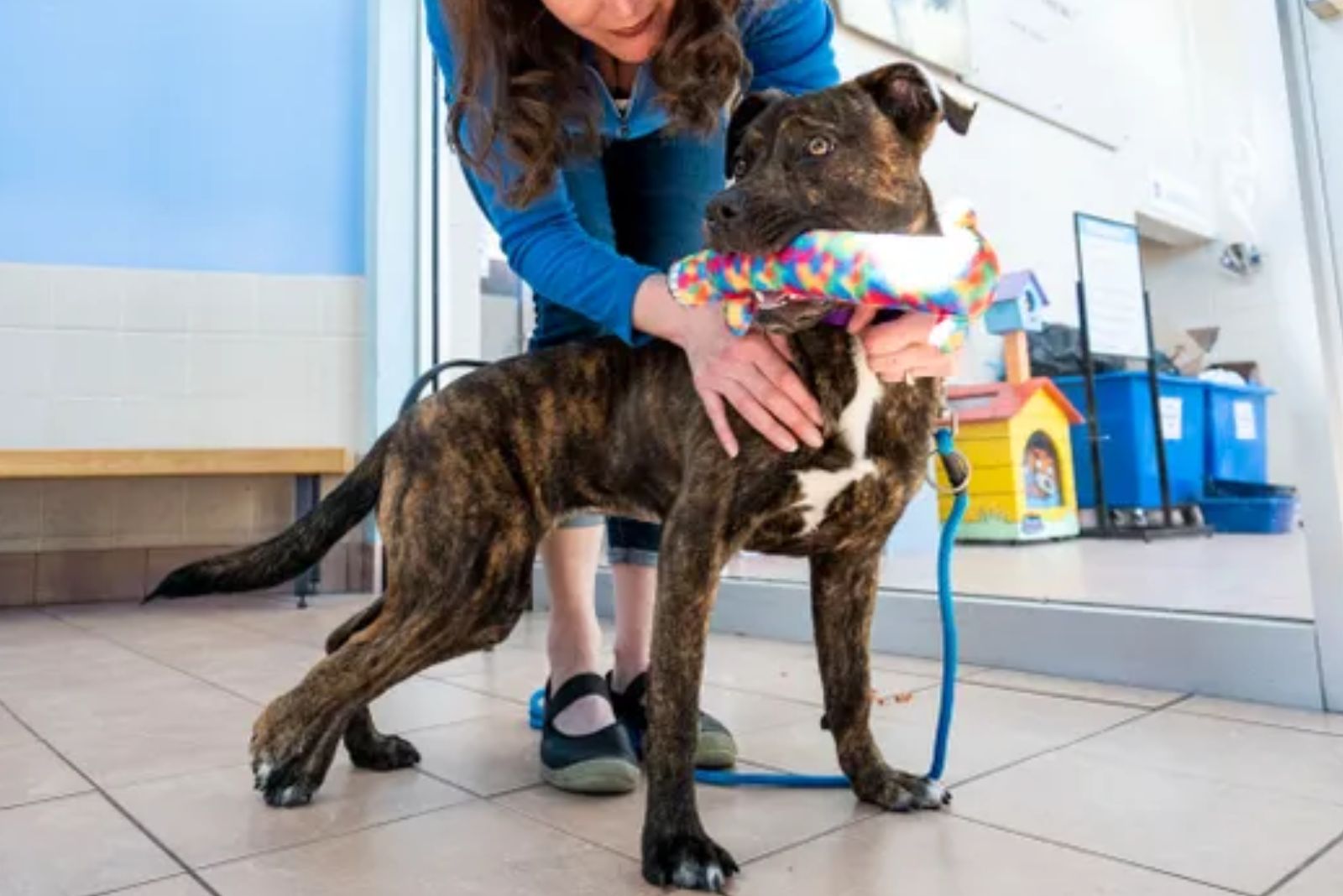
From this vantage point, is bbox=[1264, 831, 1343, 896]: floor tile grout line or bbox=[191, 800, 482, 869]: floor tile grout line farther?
bbox=[191, 800, 482, 869]: floor tile grout line

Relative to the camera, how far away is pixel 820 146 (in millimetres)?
1020

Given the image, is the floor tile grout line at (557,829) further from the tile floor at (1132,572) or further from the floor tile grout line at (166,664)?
the floor tile grout line at (166,664)

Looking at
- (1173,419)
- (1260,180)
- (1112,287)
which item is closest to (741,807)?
(1260,180)

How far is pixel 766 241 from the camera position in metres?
0.93

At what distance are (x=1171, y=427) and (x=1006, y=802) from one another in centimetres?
337

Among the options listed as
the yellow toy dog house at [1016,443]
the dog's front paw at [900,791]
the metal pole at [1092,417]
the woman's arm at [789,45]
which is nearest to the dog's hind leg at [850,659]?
the dog's front paw at [900,791]

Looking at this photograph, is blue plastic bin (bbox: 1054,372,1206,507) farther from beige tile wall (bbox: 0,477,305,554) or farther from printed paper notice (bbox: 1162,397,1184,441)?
beige tile wall (bbox: 0,477,305,554)

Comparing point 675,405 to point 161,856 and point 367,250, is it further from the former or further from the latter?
point 367,250

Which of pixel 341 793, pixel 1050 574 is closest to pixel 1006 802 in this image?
pixel 341 793

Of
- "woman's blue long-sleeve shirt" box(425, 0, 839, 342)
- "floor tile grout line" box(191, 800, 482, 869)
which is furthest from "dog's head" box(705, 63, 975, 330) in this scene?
"floor tile grout line" box(191, 800, 482, 869)

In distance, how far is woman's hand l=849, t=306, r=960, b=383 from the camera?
0.98 metres

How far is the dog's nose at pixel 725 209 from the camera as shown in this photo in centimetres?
95

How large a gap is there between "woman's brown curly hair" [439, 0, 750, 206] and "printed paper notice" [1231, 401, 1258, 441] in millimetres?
2713

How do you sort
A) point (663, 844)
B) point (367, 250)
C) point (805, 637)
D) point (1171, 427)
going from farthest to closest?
point (1171, 427) → point (367, 250) → point (805, 637) → point (663, 844)
